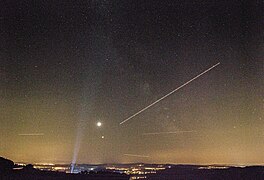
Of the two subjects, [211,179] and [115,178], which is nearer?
[115,178]

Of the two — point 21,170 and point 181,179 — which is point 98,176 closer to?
point 21,170

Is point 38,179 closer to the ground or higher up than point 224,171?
closer to the ground

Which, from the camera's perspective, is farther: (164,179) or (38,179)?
(164,179)

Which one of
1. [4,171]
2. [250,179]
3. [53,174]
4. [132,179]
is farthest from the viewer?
[250,179]

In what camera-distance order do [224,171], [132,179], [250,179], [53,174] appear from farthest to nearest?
[224,171] → [250,179] → [132,179] → [53,174]

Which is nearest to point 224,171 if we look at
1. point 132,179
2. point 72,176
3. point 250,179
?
point 250,179

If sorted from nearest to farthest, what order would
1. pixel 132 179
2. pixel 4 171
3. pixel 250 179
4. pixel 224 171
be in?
pixel 4 171
pixel 132 179
pixel 250 179
pixel 224 171

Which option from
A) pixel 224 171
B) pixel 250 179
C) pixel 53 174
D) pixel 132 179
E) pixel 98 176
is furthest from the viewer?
pixel 224 171

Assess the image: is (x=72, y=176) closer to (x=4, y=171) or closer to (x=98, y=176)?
(x=98, y=176)

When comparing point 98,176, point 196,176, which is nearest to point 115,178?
point 98,176
